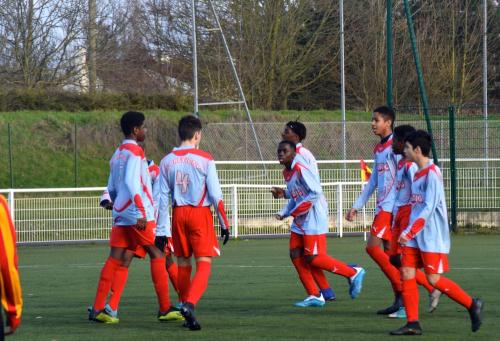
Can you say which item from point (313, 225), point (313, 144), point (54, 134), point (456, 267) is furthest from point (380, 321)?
point (54, 134)

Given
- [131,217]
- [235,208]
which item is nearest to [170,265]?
[131,217]

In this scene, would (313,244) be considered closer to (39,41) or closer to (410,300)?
(410,300)

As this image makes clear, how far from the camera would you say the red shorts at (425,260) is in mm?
8578

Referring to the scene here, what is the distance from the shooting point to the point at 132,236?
965 centimetres

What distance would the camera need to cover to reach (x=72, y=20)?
140 ft

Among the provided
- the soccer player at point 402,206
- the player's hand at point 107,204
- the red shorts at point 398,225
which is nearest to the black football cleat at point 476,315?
the soccer player at point 402,206

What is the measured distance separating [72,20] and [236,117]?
8.13 meters

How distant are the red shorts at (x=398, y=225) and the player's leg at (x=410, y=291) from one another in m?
0.91

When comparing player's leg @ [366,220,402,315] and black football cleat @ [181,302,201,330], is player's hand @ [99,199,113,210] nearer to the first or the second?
black football cleat @ [181,302,201,330]

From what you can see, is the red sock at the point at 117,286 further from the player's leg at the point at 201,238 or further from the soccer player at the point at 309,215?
the soccer player at the point at 309,215

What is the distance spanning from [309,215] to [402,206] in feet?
4.17

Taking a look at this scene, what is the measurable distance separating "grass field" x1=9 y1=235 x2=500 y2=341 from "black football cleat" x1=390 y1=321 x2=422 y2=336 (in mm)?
116

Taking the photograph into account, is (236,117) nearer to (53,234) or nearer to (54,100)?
(54,100)

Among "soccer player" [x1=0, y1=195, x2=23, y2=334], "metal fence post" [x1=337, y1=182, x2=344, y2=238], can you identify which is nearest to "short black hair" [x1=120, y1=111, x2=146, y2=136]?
"soccer player" [x1=0, y1=195, x2=23, y2=334]
